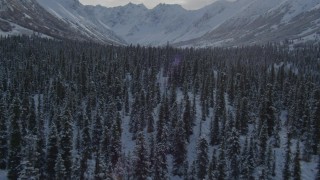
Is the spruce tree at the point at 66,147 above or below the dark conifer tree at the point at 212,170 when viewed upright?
above

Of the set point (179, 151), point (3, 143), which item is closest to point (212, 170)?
point (179, 151)

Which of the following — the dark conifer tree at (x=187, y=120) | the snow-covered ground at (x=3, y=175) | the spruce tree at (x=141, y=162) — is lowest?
the snow-covered ground at (x=3, y=175)

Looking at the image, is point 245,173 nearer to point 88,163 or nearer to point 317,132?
point 317,132

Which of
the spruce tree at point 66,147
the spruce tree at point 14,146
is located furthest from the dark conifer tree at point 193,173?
the spruce tree at point 14,146

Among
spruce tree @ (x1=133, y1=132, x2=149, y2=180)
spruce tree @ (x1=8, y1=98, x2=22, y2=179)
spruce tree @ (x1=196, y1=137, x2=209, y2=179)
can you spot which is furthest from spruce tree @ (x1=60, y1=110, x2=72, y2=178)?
spruce tree @ (x1=196, y1=137, x2=209, y2=179)

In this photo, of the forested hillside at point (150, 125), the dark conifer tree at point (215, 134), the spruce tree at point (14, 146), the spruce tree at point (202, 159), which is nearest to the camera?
the spruce tree at point (14, 146)

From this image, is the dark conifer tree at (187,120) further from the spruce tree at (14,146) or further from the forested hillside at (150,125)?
the spruce tree at (14,146)

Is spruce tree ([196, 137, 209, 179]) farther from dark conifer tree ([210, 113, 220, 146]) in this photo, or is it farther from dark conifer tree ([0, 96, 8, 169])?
dark conifer tree ([0, 96, 8, 169])

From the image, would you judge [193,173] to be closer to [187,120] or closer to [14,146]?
[187,120]
